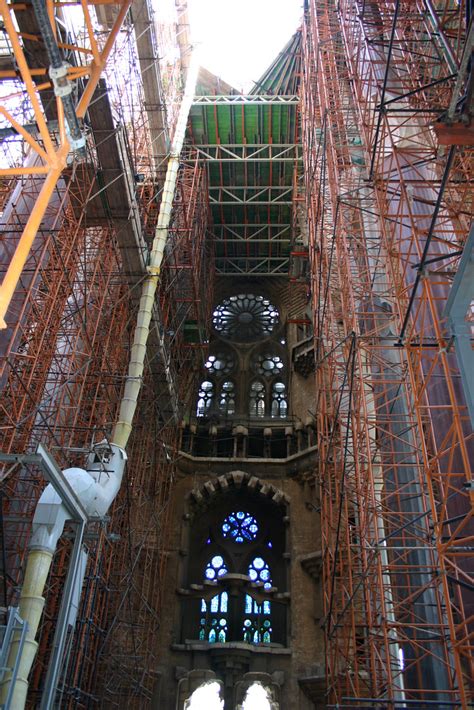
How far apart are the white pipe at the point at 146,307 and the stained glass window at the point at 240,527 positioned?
8242 mm

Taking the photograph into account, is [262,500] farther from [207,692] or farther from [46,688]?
[46,688]

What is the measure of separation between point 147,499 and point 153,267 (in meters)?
6.67

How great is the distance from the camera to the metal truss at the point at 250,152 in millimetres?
25750

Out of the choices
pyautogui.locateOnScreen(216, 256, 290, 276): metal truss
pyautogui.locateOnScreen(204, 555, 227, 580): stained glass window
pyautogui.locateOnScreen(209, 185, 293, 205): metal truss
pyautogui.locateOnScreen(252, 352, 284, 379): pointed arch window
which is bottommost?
pyautogui.locateOnScreen(204, 555, 227, 580): stained glass window

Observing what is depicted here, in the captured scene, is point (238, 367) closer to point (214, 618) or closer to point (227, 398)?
point (227, 398)

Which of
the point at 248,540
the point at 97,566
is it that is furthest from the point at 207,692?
the point at 97,566

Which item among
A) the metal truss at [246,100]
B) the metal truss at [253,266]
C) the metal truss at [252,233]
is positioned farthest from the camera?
the metal truss at [253,266]

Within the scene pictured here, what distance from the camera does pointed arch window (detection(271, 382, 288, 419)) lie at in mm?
25875

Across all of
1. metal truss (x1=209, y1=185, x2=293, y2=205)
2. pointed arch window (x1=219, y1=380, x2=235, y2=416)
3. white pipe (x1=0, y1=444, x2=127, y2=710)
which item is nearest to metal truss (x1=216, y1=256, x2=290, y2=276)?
metal truss (x1=209, y1=185, x2=293, y2=205)

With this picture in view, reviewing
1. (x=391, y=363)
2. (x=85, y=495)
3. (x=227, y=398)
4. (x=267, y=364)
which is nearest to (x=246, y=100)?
(x=267, y=364)

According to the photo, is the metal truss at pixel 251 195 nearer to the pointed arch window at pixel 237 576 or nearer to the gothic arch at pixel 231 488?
the gothic arch at pixel 231 488

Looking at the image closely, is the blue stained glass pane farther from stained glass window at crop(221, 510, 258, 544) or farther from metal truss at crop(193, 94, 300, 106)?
metal truss at crop(193, 94, 300, 106)

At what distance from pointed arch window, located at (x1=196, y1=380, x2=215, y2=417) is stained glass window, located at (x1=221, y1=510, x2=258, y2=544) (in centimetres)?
409

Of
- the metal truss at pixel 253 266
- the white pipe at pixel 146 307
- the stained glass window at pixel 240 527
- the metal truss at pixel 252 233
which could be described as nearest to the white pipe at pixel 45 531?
the white pipe at pixel 146 307
